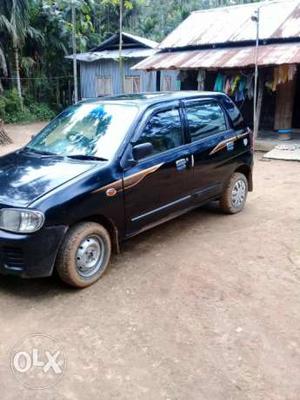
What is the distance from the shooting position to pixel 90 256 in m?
3.88

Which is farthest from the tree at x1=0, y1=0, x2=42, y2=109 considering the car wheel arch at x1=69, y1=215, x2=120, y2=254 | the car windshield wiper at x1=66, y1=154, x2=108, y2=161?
the car wheel arch at x1=69, y1=215, x2=120, y2=254

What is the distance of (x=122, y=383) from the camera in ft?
8.71

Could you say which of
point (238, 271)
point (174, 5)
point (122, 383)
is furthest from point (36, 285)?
point (174, 5)

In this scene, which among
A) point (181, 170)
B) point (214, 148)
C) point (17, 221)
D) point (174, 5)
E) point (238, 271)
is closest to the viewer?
point (17, 221)

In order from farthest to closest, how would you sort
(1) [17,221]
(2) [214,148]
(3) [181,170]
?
(2) [214,148] < (3) [181,170] < (1) [17,221]

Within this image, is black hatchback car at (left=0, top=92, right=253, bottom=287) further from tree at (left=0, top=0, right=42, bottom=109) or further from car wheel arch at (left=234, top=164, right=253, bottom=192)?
tree at (left=0, top=0, right=42, bottom=109)

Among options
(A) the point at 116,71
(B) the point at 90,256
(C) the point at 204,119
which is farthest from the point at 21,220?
(A) the point at 116,71

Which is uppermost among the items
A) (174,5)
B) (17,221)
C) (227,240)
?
(174,5)

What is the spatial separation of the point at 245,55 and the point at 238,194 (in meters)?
6.86

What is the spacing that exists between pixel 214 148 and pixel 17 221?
275cm

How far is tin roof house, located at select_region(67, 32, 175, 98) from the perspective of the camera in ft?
59.9

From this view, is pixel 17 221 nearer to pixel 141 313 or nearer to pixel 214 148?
pixel 141 313

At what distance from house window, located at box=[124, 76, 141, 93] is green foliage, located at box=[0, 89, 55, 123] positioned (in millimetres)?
4735

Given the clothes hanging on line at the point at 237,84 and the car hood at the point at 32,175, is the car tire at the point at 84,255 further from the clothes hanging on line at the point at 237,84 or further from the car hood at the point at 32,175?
the clothes hanging on line at the point at 237,84
